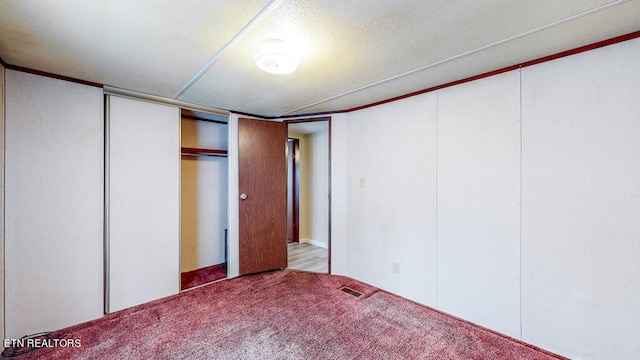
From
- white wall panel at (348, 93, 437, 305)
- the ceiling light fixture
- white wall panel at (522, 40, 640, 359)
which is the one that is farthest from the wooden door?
white wall panel at (522, 40, 640, 359)

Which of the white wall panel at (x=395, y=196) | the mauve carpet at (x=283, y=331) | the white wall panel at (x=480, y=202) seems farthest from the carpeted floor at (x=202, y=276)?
the white wall panel at (x=480, y=202)

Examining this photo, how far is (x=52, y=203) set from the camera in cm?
207

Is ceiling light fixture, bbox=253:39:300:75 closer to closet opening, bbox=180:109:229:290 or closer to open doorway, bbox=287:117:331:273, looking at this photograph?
closet opening, bbox=180:109:229:290

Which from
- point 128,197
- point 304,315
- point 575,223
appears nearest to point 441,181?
point 575,223

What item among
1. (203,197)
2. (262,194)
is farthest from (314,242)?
(203,197)

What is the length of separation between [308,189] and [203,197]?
6.97 feet

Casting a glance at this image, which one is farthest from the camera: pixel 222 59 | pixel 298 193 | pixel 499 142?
pixel 298 193

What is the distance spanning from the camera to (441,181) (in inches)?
93.7

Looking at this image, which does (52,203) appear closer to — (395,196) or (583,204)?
(395,196)

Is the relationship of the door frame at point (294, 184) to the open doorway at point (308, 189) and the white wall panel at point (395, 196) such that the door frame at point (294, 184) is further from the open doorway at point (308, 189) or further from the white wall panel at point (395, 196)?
the white wall panel at point (395, 196)

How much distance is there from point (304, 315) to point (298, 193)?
2.90m

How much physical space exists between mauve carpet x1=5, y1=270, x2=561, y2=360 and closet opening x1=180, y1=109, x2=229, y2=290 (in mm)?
656

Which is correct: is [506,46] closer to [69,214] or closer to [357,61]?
[357,61]

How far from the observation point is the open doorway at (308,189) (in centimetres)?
474
